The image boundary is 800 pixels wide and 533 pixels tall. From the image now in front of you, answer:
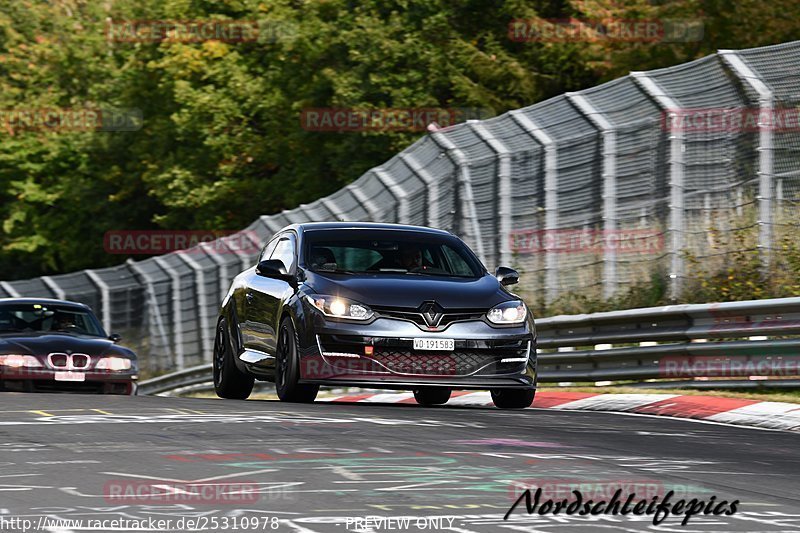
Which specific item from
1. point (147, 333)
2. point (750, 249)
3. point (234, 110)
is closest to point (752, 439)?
point (750, 249)

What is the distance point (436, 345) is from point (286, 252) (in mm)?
2336

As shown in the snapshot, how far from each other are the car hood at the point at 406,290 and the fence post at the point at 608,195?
160 inches

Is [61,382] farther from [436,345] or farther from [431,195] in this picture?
[436,345]

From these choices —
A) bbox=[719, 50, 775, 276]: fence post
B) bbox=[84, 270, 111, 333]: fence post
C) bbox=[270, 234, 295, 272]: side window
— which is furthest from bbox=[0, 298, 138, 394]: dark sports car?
bbox=[84, 270, 111, 333]: fence post

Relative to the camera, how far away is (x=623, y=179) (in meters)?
17.5

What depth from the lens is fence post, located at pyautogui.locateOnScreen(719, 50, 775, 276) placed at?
15.5m

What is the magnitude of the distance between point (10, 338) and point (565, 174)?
6.42 metres

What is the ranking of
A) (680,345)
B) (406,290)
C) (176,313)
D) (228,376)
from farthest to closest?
(176,313)
(228,376)
(680,345)
(406,290)

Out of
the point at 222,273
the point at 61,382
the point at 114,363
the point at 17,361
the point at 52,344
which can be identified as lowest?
the point at 61,382

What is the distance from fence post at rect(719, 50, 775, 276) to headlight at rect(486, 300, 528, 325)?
3208mm

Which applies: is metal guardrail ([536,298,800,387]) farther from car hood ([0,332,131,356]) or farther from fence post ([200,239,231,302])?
fence post ([200,239,231,302])

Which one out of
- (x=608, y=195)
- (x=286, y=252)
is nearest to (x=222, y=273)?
(x=608, y=195)

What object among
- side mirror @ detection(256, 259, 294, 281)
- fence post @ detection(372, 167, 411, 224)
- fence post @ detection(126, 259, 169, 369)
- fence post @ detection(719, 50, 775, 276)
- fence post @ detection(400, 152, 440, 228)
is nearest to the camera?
side mirror @ detection(256, 259, 294, 281)

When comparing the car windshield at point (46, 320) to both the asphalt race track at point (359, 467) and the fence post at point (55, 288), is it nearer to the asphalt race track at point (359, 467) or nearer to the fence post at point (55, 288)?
the asphalt race track at point (359, 467)
